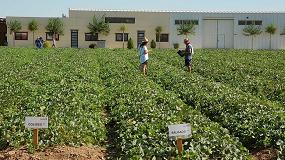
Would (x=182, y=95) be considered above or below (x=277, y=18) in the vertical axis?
below

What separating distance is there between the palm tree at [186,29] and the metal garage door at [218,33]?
2604mm

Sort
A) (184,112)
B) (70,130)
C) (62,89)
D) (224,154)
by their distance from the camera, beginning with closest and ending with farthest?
(224,154)
(70,130)
(184,112)
(62,89)

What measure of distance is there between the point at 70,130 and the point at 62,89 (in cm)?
572

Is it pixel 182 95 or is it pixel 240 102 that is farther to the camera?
pixel 182 95

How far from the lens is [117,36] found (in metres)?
70.8

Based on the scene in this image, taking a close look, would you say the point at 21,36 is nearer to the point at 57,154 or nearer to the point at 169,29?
the point at 169,29

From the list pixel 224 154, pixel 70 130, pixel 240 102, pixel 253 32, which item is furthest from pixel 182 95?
pixel 253 32

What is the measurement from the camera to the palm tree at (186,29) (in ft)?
225

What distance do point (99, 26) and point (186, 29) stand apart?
1113cm

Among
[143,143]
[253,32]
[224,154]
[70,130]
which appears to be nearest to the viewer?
[224,154]

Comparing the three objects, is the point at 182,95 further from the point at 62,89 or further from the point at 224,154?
the point at 224,154

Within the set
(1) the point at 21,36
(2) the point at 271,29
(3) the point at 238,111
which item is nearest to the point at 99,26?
(1) the point at 21,36

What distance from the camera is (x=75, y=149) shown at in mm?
9094

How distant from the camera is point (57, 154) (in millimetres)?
8688
